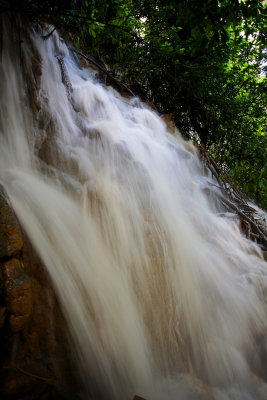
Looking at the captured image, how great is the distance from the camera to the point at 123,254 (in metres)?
2.67

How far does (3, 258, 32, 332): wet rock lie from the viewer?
67.2 inches

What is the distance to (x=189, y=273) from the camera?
296cm

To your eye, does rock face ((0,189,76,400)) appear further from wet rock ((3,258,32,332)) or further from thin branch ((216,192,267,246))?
thin branch ((216,192,267,246))

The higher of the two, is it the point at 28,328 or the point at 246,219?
the point at 246,219

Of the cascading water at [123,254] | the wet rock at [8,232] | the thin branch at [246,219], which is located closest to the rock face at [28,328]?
the wet rock at [8,232]

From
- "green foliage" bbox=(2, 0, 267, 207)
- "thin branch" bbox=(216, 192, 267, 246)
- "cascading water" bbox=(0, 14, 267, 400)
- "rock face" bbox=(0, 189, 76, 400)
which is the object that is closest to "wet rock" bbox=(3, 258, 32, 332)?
"rock face" bbox=(0, 189, 76, 400)

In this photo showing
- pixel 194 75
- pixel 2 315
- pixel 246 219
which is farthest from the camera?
pixel 194 75

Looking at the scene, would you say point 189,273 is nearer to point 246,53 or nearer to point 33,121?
point 33,121

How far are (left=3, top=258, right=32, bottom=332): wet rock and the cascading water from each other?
289 millimetres

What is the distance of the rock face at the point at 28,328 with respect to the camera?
1.61m

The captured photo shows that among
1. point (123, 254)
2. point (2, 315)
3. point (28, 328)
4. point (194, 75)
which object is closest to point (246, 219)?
point (123, 254)

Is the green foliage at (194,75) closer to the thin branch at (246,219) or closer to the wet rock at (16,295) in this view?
the thin branch at (246,219)

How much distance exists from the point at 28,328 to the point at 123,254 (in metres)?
1.16

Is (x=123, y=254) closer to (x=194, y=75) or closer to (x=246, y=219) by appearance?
(x=246, y=219)
